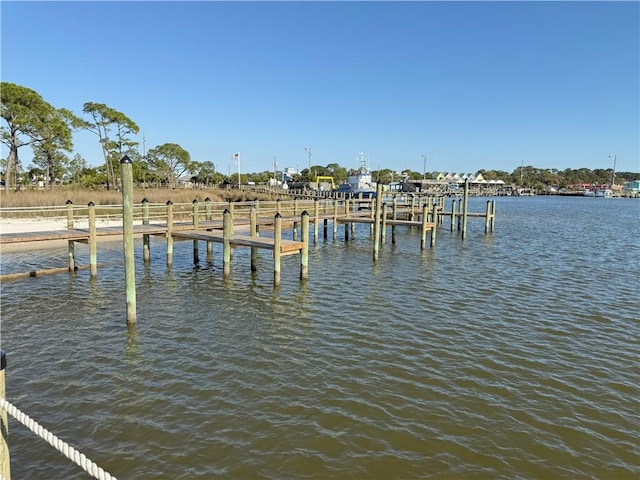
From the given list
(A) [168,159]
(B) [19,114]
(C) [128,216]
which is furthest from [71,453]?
(A) [168,159]

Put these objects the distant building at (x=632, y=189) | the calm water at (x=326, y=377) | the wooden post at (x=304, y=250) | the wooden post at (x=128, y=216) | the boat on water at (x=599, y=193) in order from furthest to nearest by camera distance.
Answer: the boat on water at (x=599, y=193) → the distant building at (x=632, y=189) → the wooden post at (x=304, y=250) → the wooden post at (x=128, y=216) → the calm water at (x=326, y=377)

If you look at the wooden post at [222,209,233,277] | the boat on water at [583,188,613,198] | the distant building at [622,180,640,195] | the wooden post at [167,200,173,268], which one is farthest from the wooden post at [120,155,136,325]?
the distant building at [622,180,640,195]

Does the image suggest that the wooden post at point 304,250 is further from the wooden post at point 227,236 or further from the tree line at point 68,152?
the tree line at point 68,152

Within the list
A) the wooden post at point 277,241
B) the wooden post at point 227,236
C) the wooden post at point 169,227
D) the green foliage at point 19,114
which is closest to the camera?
the wooden post at point 277,241

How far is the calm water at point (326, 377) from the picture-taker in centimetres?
624

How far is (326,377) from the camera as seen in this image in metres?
8.66

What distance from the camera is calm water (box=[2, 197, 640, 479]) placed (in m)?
6.24

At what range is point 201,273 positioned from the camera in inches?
706

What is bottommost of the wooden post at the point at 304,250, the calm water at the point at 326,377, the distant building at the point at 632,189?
the calm water at the point at 326,377

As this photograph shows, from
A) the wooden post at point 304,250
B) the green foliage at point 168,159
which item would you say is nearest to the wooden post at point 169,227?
the wooden post at point 304,250

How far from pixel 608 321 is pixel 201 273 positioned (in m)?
13.8

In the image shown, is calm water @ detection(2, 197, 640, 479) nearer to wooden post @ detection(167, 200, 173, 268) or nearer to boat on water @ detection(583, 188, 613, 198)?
wooden post @ detection(167, 200, 173, 268)

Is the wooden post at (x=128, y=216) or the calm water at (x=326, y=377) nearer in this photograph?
the calm water at (x=326, y=377)

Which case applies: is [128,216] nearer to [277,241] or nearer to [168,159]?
[277,241]
